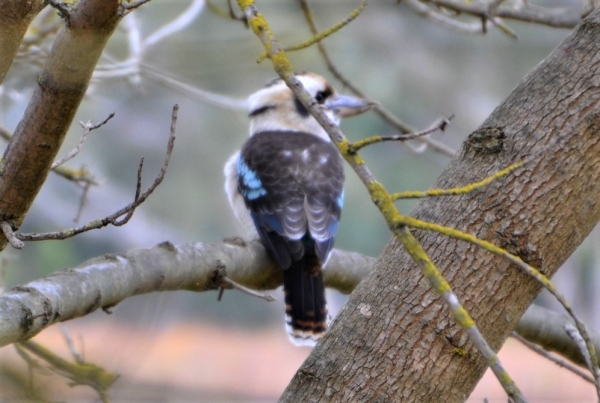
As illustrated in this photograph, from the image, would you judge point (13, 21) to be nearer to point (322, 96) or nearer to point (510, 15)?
point (510, 15)

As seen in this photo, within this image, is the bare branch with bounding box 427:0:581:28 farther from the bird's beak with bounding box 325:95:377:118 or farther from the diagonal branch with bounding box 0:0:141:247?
the diagonal branch with bounding box 0:0:141:247

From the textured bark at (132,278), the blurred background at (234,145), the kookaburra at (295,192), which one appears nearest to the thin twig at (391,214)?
the textured bark at (132,278)

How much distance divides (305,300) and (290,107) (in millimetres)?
1198

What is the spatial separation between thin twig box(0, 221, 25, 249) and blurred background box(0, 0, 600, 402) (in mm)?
2231

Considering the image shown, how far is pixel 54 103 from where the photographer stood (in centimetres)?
116

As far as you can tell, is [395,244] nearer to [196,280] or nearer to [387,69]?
[196,280]

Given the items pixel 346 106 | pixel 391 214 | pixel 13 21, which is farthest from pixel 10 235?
pixel 346 106

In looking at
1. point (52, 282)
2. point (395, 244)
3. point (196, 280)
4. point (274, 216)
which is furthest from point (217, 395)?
point (395, 244)

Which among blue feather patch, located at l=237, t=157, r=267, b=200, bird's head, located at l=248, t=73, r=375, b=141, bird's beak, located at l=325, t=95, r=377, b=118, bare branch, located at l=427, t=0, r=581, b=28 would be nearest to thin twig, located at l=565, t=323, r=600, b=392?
bare branch, located at l=427, t=0, r=581, b=28

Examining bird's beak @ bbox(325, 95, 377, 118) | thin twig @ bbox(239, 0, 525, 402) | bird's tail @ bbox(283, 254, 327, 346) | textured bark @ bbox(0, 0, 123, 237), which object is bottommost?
thin twig @ bbox(239, 0, 525, 402)

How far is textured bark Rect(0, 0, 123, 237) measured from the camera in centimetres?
110

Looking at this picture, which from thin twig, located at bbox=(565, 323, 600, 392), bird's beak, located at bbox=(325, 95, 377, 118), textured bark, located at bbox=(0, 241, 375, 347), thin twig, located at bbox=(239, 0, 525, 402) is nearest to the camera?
thin twig, located at bbox=(239, 0, 525, 402)

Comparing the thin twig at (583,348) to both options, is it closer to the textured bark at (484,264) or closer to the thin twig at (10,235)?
the textured bark at (484,264)

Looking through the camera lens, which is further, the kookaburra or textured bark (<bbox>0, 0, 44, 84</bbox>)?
the kookaburra
